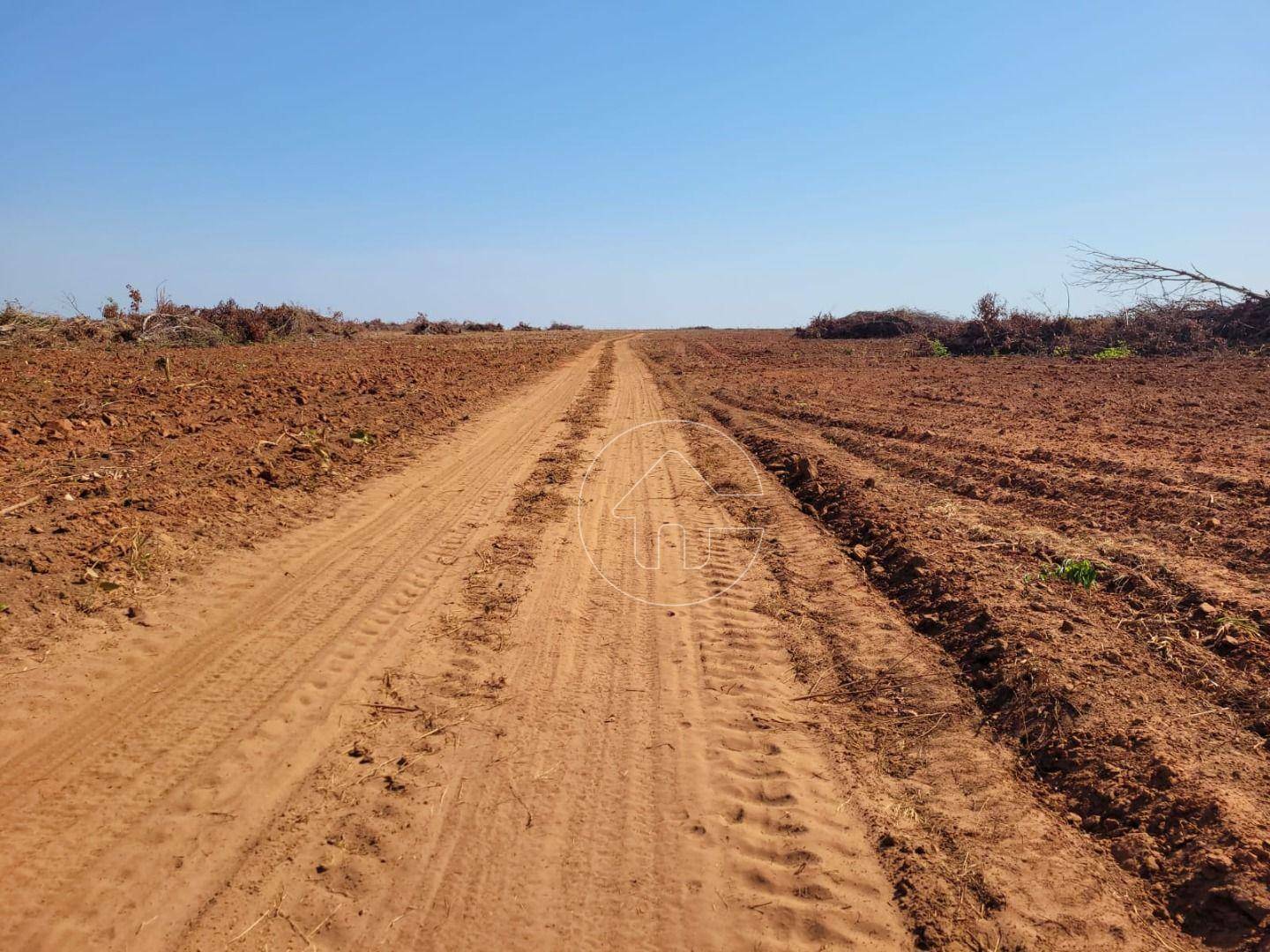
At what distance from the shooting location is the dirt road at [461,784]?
2516mm

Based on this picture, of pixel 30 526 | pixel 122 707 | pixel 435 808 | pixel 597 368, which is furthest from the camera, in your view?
pixel 597 368

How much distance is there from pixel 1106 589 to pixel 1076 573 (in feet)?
0.70

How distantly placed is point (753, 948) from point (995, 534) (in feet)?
15.4

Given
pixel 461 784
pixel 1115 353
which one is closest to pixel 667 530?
pixel 461 784

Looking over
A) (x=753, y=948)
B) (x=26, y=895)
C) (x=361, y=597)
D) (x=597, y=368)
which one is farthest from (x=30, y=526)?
(x=597, y=368)

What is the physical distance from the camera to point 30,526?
560 centimetres

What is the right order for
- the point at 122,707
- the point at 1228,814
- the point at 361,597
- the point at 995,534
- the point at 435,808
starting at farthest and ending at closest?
1. the point at 995,534
2. the point at 361,597
3. the point at 122,707
4. the point at 435,808
5. the point at 1228,814

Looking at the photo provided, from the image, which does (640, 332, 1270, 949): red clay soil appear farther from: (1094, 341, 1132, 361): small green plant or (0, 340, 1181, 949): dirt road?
(1094, 341, 1132, 361): small green plant

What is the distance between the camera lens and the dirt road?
8.25 ft

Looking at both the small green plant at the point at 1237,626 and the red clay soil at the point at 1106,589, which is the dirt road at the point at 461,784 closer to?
the red clay soil at the point at 1106,589

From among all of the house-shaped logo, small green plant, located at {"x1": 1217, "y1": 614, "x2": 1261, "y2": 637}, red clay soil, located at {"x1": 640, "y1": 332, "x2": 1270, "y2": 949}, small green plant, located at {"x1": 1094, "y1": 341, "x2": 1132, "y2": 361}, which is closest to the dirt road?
red clay soil, located at {"x1": 640, "y1": 332, "x2": 1270, "y2": 949}

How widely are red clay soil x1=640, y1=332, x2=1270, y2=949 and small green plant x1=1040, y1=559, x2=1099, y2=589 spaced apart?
2.6 inches

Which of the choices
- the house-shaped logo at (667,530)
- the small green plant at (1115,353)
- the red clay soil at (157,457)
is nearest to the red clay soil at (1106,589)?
the house-shaped logo at (667,530)

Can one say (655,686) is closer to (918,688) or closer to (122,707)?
(918,688)
